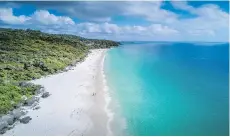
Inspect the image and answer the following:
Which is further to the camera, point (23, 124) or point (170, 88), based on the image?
point (170, 88)

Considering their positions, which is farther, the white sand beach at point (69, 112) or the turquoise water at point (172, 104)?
the turquoise water at point (172, 104)

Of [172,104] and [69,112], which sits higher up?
[172,104]

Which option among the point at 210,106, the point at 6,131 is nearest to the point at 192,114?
the point at 210,106

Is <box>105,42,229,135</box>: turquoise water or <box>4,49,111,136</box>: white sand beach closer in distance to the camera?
<box>4,49,111,136</box>: white sand beach

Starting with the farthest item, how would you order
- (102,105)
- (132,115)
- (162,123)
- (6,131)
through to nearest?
(102,105) < (132,115) < (162,123) < (6,131)

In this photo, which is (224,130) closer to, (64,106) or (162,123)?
(162,123)

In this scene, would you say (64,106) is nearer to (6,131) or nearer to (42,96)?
(42,96)

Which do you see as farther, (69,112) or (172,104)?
(172,104)

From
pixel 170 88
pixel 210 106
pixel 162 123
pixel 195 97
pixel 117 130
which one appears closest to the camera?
pixel 117 130
